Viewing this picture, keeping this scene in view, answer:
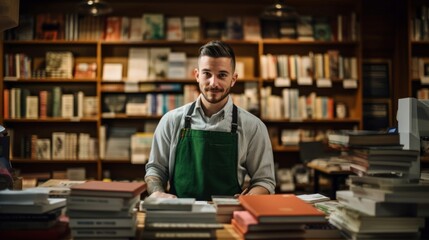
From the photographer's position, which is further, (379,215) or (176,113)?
(176,113)

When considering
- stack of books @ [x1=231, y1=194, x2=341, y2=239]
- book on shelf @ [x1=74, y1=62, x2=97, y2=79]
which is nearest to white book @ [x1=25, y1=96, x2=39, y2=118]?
book on shelf @ [x1=74, y1=62, x2=97, y2=79]

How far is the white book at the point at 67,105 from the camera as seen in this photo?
18.1 ft

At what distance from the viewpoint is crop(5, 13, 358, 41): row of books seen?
18.2 feet

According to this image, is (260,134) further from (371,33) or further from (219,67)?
(371,33)

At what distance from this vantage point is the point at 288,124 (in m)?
5.86

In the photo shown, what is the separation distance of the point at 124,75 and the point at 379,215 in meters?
4.46

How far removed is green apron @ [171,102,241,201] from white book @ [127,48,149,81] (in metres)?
2.90

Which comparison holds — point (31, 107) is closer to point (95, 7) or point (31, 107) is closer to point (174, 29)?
point (95, 7)

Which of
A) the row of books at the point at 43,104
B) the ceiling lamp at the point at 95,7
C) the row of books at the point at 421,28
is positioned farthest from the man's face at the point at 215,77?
the row of books at the point at 421,28

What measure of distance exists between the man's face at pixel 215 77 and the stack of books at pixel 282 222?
90 centimetres

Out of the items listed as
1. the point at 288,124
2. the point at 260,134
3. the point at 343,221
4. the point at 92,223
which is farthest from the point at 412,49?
the point at 92,223

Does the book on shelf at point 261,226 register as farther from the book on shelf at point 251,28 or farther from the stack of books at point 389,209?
the book on shelf at point 251,28

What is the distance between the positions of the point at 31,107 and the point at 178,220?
425 centimetres

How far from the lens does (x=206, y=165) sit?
107 inches
